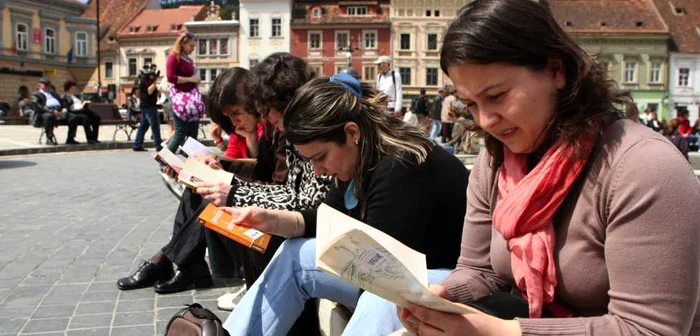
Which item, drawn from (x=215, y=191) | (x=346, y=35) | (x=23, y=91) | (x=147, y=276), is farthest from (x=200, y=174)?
(x=346, y=35)

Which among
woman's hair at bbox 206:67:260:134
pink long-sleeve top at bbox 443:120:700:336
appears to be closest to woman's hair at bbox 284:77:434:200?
pink long-sleeve top at bbox 443:120:700:336

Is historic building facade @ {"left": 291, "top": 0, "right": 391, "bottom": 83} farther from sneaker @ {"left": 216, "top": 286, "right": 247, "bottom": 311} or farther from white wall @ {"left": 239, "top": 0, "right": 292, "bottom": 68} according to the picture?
sneaker @ {"left": 216, "top": 286, "right": 247, "bottom": 311}

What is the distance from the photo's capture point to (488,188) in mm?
1831

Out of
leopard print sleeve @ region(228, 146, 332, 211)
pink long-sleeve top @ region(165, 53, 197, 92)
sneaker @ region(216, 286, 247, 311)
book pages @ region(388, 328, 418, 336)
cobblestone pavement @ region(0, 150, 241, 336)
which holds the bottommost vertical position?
cobblestone pavement @ region(0, 150, 241, 336)

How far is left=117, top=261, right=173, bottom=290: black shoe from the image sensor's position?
3.88 meters

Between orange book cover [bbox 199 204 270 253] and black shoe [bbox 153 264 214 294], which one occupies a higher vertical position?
orange book cover [bbox 199 204 270 253]

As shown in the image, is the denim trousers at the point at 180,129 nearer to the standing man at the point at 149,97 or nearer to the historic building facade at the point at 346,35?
the standing man at the point at 149,97

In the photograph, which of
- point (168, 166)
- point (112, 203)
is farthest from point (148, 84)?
point (168, 166)

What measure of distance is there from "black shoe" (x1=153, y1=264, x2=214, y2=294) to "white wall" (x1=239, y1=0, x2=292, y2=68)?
52373 millimetres

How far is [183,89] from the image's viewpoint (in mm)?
9211

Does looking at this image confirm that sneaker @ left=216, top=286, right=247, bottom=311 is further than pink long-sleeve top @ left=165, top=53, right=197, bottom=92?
No

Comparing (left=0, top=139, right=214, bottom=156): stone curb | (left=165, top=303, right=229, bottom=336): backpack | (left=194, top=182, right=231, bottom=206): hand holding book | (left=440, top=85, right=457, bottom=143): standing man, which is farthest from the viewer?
(left=440, top=85, right=457, bottom=143): standing man

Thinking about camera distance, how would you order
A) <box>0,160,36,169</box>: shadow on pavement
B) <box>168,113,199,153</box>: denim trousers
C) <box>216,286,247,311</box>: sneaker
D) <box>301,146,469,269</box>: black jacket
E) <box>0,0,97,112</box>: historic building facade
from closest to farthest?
<box>301,146,469,269</box>: black jacket → <box>216,286,247,311</box>: sneaker → <box>168,113,199,153</box>: denim trousers → <box>0,160,36,169</box>: shadow on pavement → <box>0,0,97,112</box>: historic building facade

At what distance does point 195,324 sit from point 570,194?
4.66ft
